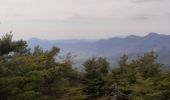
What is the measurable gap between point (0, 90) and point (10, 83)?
2.37ft

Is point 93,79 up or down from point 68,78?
down

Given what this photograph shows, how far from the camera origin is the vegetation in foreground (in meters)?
24.2

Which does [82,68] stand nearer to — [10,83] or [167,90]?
[167,90]

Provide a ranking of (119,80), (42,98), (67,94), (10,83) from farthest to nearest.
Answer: (119,80), (67,94), (42,98), (10,83)

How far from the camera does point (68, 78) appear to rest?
35500 millimetres

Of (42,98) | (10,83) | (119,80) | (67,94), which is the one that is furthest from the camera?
(119,80)

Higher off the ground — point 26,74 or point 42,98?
point 26,74

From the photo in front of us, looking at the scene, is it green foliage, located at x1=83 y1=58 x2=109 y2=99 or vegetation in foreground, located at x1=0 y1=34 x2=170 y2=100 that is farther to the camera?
green foliage, located at x1=83 y1=58 x2=109 y2=99

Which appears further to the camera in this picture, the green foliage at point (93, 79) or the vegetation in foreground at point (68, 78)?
the green foliage at point (93, 79)

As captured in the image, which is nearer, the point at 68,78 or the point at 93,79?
the point at 68,78

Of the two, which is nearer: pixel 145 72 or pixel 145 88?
pixel 145 88

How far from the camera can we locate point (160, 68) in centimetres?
3878

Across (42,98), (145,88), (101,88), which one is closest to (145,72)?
(101,88)

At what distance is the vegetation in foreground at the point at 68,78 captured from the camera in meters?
24.2
